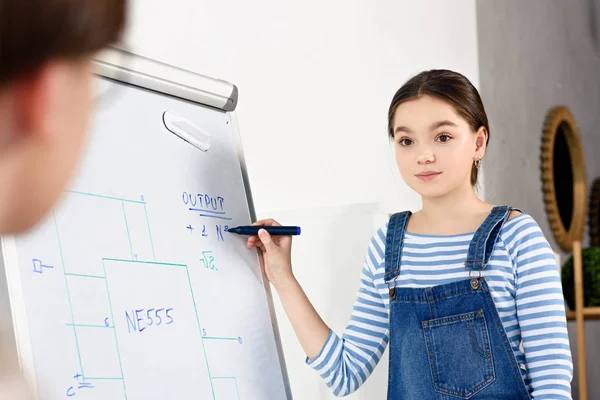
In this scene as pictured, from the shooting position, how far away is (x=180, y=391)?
84 centimetres

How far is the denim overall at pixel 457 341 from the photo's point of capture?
1.08m

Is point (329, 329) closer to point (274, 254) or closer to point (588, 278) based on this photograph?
point (274, 254)

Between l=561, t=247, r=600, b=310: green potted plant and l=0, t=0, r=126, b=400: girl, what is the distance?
2.65m

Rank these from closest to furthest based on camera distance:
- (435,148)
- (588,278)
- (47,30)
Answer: (47,30), (435,148), (588,278)

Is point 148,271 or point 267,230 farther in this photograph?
point 267,230

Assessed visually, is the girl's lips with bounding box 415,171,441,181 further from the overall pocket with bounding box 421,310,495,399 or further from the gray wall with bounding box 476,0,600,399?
the gray wall with bounding box 476,0,600,399

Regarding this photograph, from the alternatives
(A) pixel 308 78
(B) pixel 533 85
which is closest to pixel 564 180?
(B) pixel 533 85

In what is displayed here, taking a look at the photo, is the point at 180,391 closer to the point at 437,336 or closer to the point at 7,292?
the point at 7,292

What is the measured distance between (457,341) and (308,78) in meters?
0.74

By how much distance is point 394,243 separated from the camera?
122cm

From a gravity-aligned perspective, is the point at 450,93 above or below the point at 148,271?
above

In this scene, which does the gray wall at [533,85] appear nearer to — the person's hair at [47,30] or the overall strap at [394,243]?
the overall strap at [394,243]

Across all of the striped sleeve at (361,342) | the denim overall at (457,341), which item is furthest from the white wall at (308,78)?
the denim overall at (457,341)

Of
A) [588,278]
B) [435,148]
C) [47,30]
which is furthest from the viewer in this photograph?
[588,278]
